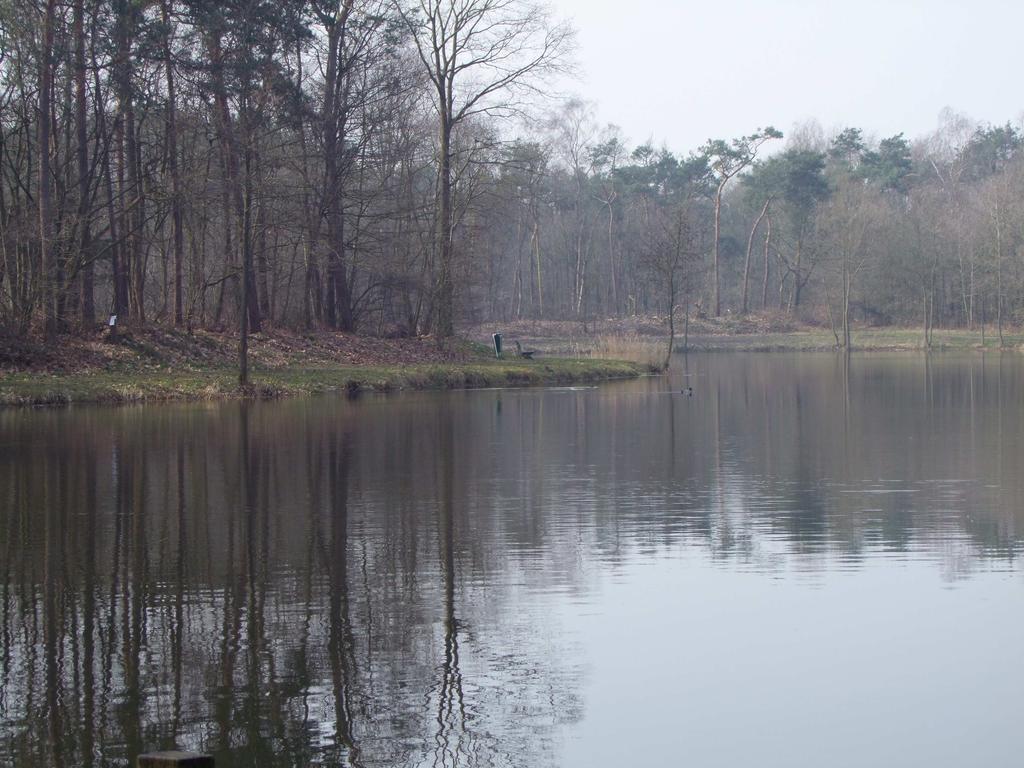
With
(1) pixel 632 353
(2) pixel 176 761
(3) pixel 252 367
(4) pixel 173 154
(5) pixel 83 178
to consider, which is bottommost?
(2) pixel 176 761

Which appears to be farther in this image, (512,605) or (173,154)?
(173,154)

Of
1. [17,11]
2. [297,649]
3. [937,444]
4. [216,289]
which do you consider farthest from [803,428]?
[216,289]

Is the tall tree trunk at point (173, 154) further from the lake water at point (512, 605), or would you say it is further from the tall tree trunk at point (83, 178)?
the lake water at point (512, 605)

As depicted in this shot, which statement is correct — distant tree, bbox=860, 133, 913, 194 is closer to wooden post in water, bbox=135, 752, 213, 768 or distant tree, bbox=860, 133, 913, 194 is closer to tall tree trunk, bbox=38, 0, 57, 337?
tall tree trunk, bbox=38, 0, 57, 337

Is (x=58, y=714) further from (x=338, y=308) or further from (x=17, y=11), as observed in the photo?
(x=338, y=308)

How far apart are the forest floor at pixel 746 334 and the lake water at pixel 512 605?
157ft

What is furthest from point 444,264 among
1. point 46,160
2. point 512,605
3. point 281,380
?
point 512,605

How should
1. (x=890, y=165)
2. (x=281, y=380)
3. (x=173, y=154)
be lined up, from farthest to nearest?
(x=890, y=165)
(x=173, y=154)
(x=281, y=380)

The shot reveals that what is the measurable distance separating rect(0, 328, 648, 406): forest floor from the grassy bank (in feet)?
0.09

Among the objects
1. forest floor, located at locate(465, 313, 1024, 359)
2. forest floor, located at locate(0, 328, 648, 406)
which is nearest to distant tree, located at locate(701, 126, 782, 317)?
forest floor, located at locate(465, 313, 1024, 359)

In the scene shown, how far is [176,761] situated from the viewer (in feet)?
18.6

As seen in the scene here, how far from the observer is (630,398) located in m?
34.7

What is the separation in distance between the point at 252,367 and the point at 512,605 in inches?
1098

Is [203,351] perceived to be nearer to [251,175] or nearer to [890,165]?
[251,175]
